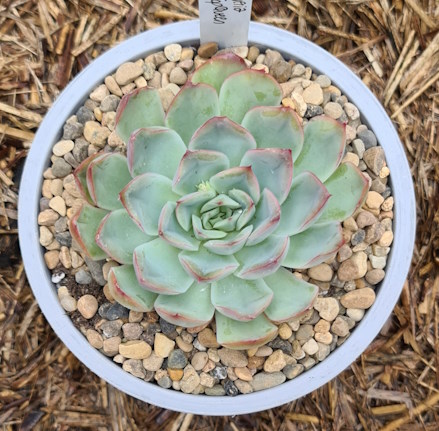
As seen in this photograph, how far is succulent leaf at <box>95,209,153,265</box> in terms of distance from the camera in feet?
3.28

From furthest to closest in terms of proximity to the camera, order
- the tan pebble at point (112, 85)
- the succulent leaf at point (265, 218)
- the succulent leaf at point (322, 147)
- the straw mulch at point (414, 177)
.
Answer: the straw mulch at point (414, 177)
the tan pebble at point (112, 85)
the succulent leaf at point (322, 147)
the succulent leaf at point (265, 218)

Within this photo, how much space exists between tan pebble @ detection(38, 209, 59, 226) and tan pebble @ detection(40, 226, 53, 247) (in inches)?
0.6

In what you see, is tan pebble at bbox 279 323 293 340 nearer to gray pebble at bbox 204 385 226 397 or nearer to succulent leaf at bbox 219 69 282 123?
gray pebble at bbox 204 385 226 397

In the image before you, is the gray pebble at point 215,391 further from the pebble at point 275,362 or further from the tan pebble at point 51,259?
the tan pebble at point 51,259

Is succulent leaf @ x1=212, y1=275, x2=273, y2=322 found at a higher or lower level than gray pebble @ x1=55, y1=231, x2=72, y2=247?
higher

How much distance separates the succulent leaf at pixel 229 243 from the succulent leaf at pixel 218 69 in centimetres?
33

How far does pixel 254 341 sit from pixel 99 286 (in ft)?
1.28

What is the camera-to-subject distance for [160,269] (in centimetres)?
101

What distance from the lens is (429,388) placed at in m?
1.52

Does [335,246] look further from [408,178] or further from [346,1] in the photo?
[346,1]

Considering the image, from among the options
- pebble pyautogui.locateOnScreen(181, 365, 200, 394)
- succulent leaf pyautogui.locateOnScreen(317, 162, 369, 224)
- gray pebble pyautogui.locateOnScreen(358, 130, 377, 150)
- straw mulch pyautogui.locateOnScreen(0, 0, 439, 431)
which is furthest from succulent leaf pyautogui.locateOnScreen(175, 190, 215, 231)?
straw mulch pyautogui.locateOnScreen(0, 0, 439, 431)

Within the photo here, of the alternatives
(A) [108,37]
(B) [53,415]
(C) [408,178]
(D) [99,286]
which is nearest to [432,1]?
(C) [408,178]

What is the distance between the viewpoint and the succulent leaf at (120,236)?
1.00m

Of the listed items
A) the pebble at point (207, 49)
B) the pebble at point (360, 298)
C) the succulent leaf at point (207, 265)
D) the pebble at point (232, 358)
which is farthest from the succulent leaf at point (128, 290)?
the pebble at point (207, 49)
